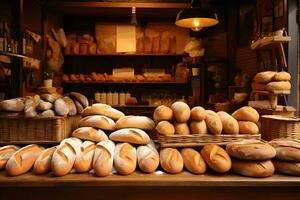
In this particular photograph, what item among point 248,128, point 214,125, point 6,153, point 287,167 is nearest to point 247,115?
point 248,128

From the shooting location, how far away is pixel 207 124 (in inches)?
65.4

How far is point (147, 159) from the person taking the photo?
1481 millimetres

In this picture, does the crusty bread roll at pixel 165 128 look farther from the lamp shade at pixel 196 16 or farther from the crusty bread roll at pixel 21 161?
the lamp shade at pixel 196 16

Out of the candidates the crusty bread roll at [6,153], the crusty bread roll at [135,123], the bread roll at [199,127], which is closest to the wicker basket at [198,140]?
the bread roll at [199,127]

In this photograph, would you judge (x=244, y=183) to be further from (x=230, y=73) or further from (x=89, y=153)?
(x=230, y=73)

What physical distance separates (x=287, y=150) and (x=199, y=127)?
0.42 metres

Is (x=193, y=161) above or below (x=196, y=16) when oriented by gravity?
below

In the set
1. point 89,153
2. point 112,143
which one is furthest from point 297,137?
point 89,153

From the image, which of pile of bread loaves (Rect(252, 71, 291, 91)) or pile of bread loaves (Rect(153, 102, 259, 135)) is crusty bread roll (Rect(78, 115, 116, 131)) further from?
pile of bread loaves (Rect(252, 71, 291, 91))

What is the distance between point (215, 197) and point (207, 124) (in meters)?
0.37

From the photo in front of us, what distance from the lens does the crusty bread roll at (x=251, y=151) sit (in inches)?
56.4

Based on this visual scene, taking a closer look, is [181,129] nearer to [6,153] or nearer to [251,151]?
[251,151]

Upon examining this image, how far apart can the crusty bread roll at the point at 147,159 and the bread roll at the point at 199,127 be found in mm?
242

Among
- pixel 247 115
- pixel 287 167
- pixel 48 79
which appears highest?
pixel 48 79
